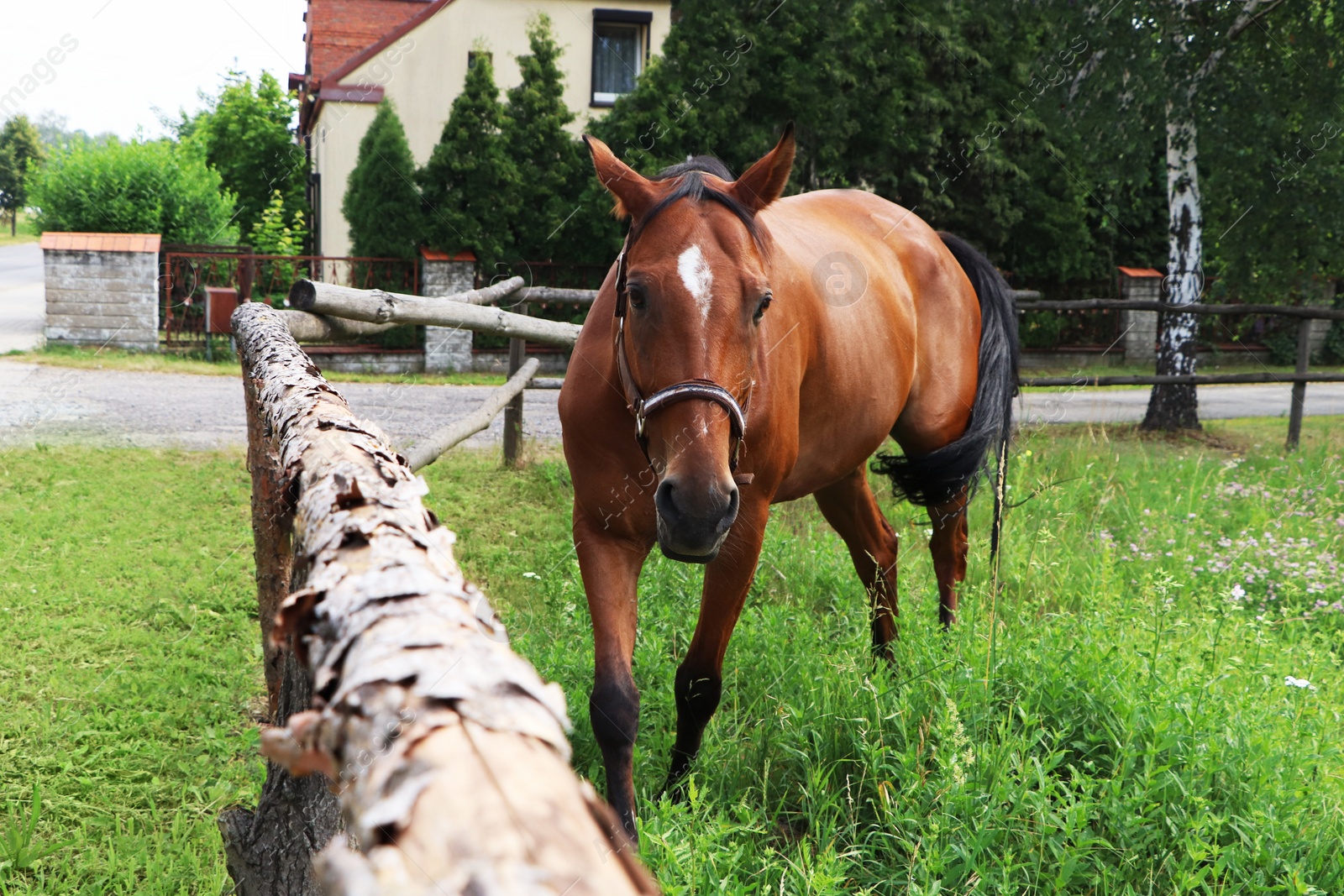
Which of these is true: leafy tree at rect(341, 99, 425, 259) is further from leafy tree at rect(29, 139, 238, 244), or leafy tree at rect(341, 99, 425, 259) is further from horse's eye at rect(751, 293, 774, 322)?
horse's eye at rect(751, 293, 774, 322)

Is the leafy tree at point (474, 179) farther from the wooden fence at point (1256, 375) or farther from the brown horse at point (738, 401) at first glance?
the brown horse at point (738, 401)

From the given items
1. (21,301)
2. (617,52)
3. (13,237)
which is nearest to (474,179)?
(617,52)

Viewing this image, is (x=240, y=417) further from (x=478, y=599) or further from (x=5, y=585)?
(x=478, y=599)

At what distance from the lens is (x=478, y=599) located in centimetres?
87

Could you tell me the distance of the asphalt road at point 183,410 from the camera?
7164mm

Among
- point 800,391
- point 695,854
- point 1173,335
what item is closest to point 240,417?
point 800,391

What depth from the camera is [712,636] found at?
114 inches

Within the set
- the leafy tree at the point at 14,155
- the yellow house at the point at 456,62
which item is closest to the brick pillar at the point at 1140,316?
the yellow house at the point at 456,62

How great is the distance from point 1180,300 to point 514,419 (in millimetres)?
7947

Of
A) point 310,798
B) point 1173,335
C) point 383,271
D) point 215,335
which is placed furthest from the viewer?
point 383,271

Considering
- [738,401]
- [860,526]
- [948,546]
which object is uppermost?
[738,401]

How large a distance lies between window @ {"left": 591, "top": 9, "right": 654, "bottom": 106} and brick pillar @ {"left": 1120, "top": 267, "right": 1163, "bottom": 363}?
955cm

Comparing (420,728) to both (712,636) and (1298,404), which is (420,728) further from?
(1298,404)

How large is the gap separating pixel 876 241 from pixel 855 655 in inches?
75.0
